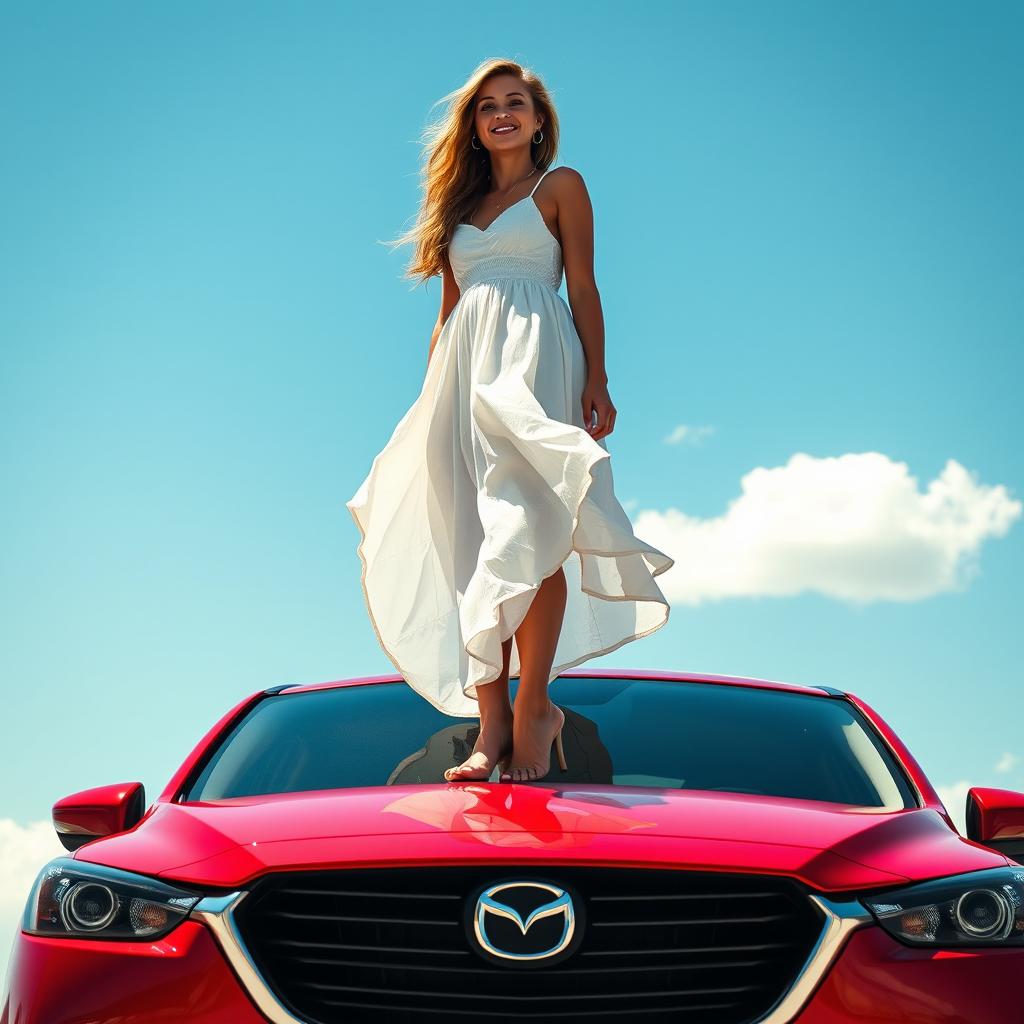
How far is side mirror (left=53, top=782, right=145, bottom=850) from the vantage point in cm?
321

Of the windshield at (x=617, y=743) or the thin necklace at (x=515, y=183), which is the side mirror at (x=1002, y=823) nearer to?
the windshield at (x=617, y=743)

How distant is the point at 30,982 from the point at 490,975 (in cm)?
76

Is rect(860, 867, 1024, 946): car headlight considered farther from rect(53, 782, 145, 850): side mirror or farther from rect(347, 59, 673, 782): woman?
rect(53, 782, 145, 850): side mirror

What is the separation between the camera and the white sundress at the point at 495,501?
3441mm

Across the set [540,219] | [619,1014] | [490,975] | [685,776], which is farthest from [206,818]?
[540,219]

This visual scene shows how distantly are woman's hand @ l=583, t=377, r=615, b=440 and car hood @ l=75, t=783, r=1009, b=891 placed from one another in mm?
1207

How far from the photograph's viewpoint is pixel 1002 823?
312 centimetres

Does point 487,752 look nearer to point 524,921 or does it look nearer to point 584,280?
point 524,921

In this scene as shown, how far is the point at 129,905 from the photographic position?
2.48 metres

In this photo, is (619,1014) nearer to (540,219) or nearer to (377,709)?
(377,709)

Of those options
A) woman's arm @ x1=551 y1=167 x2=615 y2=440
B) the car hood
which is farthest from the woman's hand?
the car hood

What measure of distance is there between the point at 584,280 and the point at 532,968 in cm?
209

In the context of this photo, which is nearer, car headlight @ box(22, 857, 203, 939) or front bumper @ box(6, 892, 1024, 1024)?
front bumper @ box(6, 892, 1024, 1024)

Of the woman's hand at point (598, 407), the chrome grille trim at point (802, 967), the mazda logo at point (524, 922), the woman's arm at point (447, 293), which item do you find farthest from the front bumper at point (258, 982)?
the woman's arm at point (447, 293)
